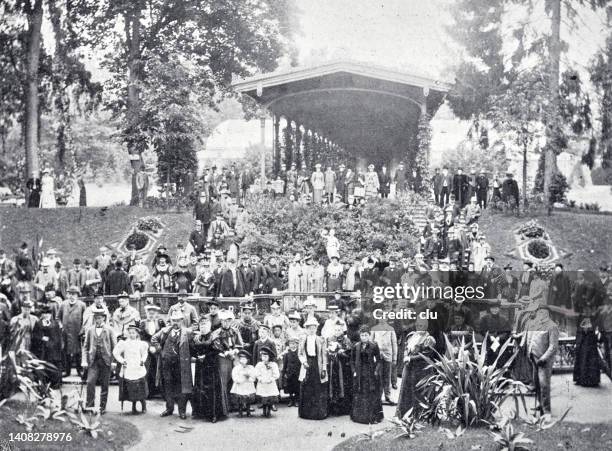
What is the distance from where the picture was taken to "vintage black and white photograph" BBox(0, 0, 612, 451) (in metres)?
8.38

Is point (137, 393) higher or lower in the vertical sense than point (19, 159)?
lower

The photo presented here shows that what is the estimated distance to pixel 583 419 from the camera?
26.7 ft

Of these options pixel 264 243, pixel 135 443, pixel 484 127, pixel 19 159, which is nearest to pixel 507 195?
pixel 484 127

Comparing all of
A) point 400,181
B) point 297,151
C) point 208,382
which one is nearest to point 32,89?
point 297,151

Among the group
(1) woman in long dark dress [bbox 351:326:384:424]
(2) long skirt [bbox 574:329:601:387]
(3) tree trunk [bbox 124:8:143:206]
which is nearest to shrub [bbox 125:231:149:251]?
(3) tree trunk [bbox 124:8:143:206]

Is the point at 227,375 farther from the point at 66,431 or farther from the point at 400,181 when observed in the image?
the point at 400,181

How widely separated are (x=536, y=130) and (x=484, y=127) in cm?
405

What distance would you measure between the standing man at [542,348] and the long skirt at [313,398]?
2.70 metres

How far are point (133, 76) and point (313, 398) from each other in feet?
35.2

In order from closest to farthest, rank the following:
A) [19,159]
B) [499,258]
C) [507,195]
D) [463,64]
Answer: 1. [499,258]
2. [507,195]
3. [463,64]
4. [19,159]

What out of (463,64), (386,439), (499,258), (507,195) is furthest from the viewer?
(463,64)

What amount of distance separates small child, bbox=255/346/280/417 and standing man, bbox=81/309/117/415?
2.00 metres

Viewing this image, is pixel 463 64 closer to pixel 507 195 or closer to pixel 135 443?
pixel 507 195

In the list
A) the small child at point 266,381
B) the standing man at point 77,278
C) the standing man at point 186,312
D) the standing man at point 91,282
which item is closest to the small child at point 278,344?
the small child at point 266,381
